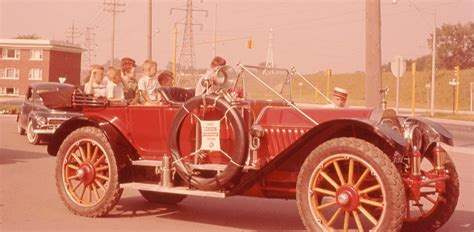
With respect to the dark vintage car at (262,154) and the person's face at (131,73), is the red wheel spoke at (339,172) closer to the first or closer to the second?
the dark vintage car at (262,154)

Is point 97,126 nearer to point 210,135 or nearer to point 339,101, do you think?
point 210,135

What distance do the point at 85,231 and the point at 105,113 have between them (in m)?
1.76

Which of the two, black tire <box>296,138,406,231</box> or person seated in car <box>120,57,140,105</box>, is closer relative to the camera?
black tire <box>296,138,406,231</box>

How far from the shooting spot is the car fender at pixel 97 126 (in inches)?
321

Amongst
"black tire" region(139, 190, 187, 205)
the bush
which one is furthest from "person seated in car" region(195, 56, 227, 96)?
the bush

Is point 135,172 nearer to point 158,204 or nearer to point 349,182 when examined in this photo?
point 158,204

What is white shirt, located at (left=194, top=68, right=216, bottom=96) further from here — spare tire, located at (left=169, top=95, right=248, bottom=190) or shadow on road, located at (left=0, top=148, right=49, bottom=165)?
shadow on road, located at (left=0, top=148, right=49, bottom=165)

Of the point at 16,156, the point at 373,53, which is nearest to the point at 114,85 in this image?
the point at 16,156

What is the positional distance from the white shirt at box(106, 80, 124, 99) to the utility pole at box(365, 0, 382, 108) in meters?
8.42

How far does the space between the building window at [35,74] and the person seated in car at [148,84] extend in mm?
65511

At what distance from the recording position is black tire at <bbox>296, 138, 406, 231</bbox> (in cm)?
604

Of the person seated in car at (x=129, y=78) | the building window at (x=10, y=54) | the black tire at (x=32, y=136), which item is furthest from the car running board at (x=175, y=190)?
the building window at (x=10, y=54)

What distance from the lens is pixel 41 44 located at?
234 ft

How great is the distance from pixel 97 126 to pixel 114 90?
88cm
